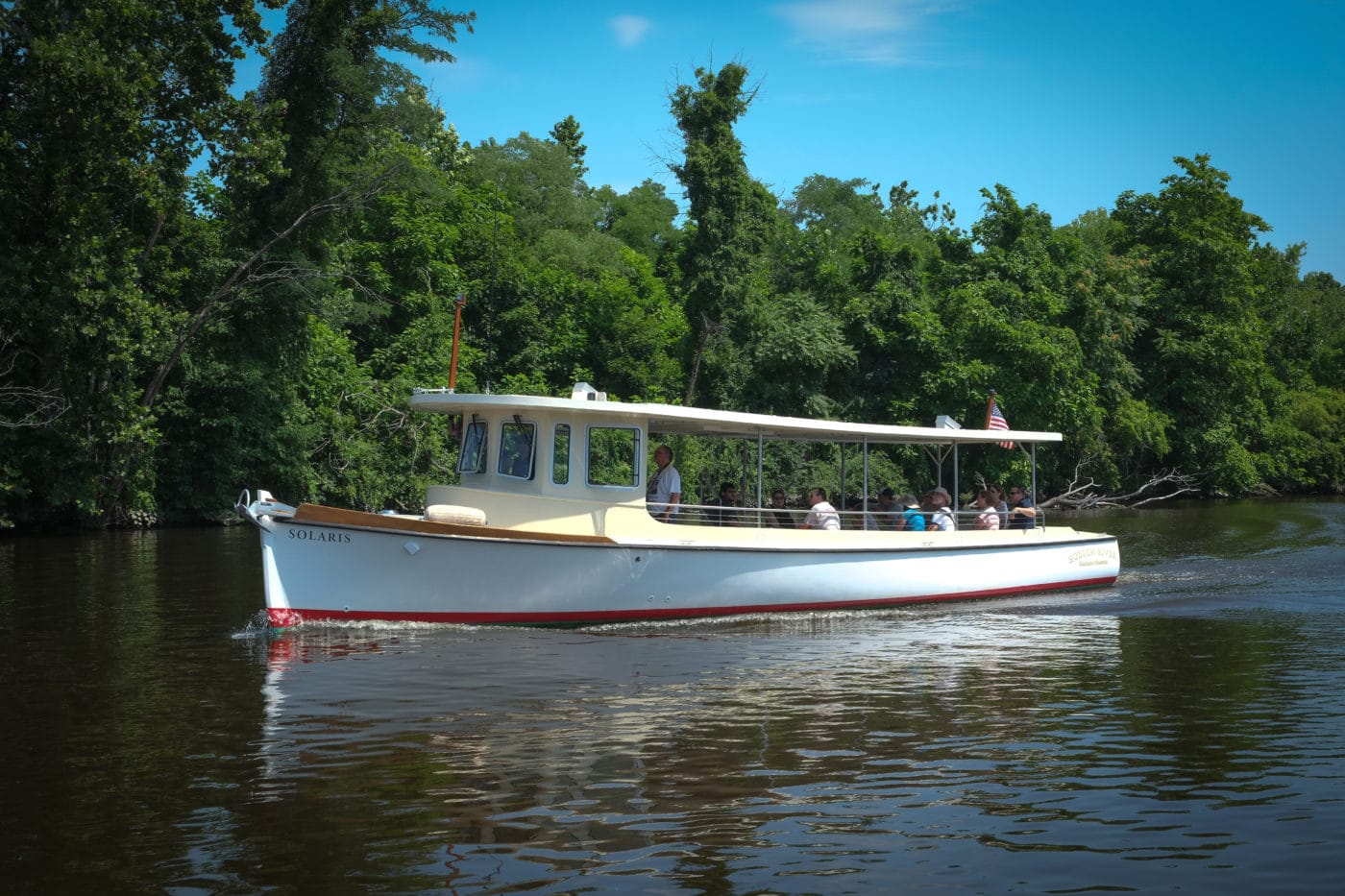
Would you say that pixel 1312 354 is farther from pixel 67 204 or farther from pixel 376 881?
pixel 376 881

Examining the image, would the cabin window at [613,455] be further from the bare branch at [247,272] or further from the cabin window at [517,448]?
the bare branch at [247,272]

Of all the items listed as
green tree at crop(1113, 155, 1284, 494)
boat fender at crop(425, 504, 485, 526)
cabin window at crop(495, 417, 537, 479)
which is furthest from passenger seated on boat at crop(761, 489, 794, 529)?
green tree at crop(1113, 155, 1284, 494)

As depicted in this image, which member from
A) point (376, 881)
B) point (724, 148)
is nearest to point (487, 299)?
point (724, 148)

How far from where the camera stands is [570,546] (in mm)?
15383

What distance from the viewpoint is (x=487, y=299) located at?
48.2m

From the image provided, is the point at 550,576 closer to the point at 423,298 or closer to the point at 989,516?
the point at 989,516

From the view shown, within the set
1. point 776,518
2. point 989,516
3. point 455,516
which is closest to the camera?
point 455,516

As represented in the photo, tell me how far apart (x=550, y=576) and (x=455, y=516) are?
4.62 ft

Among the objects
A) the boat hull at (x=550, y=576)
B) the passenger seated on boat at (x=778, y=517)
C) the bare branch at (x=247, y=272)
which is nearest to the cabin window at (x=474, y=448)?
the boat hull at (x=550, y=576)

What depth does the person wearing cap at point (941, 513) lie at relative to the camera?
64.8ft

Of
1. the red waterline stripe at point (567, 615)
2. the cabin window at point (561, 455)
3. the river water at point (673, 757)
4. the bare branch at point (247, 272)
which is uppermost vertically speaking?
the bare branch at point (247, 272)

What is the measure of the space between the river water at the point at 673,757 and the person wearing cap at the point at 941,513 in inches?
125

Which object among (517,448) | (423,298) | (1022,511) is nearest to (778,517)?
(1022,511)

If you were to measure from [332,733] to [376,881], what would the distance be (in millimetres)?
3461
